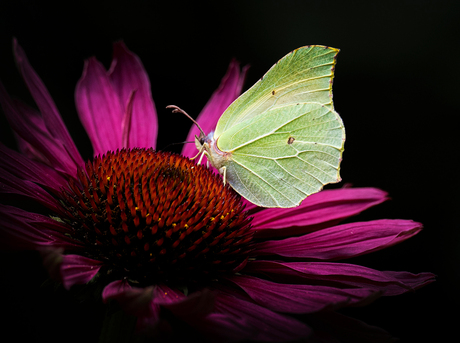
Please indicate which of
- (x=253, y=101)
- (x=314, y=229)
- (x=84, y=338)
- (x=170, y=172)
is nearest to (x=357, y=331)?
(x=314, y=229)

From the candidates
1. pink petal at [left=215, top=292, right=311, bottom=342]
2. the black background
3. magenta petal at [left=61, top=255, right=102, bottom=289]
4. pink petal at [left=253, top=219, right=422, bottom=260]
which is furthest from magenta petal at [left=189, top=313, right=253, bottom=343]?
the black background

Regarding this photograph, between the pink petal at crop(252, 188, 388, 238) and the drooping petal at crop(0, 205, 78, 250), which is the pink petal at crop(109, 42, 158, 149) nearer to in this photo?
the pink petal at crop(252, 188, 388, 238)

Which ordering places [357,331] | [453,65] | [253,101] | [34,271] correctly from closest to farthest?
1. [357,331]
2. [253,101]
3. [34,271]
4. [453,65]

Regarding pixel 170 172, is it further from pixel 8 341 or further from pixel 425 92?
pixel 425 92

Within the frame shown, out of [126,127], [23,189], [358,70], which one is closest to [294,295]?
[23,189]

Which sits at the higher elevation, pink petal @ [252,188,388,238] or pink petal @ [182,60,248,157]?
pink petal @ [182,60,248,157]

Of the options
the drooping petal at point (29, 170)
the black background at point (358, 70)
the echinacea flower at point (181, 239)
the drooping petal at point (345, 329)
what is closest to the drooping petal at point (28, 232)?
the echinacea flower at point (181, 239)

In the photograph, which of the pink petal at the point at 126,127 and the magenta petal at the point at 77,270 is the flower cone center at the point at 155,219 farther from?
the pink petal at the point at 126,127
